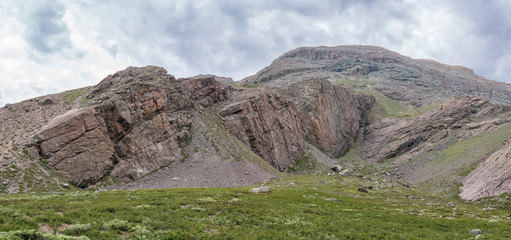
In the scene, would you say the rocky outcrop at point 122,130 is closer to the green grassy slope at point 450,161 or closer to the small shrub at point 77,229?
the small shrub at point 77,229

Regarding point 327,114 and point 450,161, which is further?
point 327,114

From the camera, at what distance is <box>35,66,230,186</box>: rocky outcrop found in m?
52.2

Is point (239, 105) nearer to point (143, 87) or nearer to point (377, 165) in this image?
point (143, 87)

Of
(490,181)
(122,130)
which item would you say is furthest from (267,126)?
(490,181)

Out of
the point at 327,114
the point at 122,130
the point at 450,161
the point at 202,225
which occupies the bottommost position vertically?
the point at 450,161

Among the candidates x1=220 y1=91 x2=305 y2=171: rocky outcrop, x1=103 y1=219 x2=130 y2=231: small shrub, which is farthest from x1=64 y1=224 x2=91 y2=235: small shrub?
x1=220 y1=91 x2=305 y2=171: rocky outcrop

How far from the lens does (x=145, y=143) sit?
67375 mm

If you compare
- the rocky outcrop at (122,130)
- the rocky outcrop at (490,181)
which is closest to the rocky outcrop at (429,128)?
the rocky outcrop at (490,181)

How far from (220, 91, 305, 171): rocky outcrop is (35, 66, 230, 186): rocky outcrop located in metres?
18.3

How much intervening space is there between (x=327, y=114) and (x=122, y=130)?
4376 inches

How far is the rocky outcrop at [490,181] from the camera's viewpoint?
47.9m

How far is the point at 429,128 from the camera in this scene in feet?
416

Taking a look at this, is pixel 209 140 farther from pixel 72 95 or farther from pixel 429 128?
pixel 429 128

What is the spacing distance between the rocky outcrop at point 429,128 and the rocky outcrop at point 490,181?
60.7 metres
